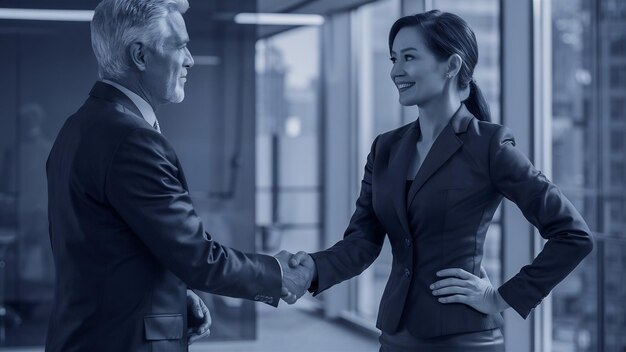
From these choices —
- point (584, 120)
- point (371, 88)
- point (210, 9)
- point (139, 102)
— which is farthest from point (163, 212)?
point (584, 120)

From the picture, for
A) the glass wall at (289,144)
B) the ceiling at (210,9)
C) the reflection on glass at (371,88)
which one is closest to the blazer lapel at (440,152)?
the ceiling at (210,9)

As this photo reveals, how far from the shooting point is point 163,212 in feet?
6.28

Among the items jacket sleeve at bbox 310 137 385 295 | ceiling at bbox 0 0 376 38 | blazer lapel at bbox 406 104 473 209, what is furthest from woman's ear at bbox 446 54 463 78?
ceiling at bbox 0 0 376 38

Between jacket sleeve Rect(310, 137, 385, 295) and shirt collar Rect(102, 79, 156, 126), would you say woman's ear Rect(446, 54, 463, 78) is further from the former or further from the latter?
shirt collar Rect(102, 79, 156, 126)

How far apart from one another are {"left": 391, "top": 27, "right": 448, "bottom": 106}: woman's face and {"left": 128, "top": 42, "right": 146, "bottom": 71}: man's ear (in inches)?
25.3

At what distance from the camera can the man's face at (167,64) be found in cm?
207

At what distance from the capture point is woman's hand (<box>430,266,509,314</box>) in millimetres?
2047

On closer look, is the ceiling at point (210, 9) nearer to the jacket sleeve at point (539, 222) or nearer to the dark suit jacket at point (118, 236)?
the dark suit jacket at point (118, 236)

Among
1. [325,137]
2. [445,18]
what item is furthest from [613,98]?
[445,18]

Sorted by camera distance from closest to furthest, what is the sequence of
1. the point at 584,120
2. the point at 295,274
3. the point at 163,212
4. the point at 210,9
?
the point at 163,212 → the point at 295,274 → the point at 210,9 → the point at 584,120

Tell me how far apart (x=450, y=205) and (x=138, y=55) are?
0.83 m

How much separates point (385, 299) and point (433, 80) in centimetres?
57

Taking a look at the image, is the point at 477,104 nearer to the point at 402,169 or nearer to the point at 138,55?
the point at 402,169

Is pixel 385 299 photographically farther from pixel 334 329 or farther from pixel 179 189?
pixel 334 329
